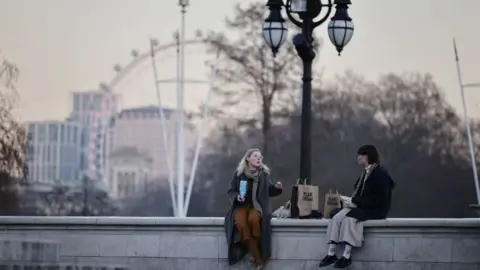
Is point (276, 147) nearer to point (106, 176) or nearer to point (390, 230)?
point (106, 176)

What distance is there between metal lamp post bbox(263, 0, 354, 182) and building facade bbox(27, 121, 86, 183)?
54.4m

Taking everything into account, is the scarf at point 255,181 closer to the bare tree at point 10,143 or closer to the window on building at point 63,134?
the bare tree at point 10,143

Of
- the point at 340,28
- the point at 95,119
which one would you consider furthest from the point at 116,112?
the point at 340,28

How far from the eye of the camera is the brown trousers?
18.7 meters

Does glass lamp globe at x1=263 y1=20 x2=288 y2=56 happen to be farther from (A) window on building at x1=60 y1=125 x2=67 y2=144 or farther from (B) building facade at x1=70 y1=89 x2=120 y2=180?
(A) window on building at x1=60 y1=125 x2=67 y2=144

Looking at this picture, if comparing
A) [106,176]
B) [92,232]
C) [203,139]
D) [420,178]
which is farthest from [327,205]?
[106,176]

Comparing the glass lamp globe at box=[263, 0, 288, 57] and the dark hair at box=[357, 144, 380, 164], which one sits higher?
the glass lamp globe at box=[263, 0, 288, 57]

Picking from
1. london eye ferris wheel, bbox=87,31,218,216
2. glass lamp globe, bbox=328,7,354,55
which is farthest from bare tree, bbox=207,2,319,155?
glass lamp globe, bbox=328,7,354,55

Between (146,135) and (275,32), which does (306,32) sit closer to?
(275,32)

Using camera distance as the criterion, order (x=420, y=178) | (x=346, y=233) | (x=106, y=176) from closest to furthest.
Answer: (x=346, y=233) < (x=420, y=178) < (x=106, y=176)

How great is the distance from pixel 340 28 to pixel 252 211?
4.44m

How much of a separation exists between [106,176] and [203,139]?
12.6m

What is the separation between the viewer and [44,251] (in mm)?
19969

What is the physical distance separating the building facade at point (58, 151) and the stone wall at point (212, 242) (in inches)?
2212
